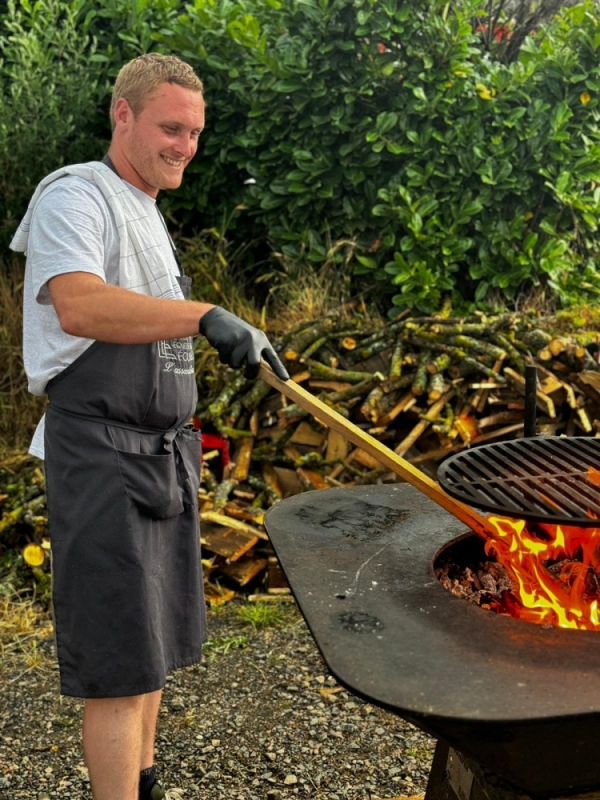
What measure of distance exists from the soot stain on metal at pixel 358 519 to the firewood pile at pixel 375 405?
1.80 metres

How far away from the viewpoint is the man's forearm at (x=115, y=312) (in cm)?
211

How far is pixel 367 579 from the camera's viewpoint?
197 centimetres

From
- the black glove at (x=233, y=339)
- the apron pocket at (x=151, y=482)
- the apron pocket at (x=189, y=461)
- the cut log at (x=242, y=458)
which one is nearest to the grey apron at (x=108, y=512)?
the apron pocket at (x=151, y=482)

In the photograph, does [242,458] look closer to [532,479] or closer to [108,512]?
[108,512]

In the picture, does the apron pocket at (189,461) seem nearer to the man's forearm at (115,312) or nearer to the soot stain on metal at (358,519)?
the soot stain on metal at (358,519)

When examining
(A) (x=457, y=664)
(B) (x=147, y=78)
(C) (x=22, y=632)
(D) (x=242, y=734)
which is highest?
(B) (x=147, y=78)

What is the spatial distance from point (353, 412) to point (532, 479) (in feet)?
7.85

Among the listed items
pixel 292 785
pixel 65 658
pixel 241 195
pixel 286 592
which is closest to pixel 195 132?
pixel 65 658

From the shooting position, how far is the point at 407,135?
4.86m

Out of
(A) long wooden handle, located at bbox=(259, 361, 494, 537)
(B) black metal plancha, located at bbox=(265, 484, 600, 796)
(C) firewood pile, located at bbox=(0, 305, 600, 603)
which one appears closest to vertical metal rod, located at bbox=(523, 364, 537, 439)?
(A) long wooden handle, located at bbox=(259, 361, 494, 537)

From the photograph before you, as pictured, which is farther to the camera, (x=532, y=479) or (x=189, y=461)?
(x=189, y=461)

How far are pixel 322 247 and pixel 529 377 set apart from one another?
108 inches

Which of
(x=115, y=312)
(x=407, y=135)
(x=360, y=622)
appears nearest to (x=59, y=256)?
(x=115, y=312)

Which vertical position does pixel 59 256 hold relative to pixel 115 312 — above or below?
above
